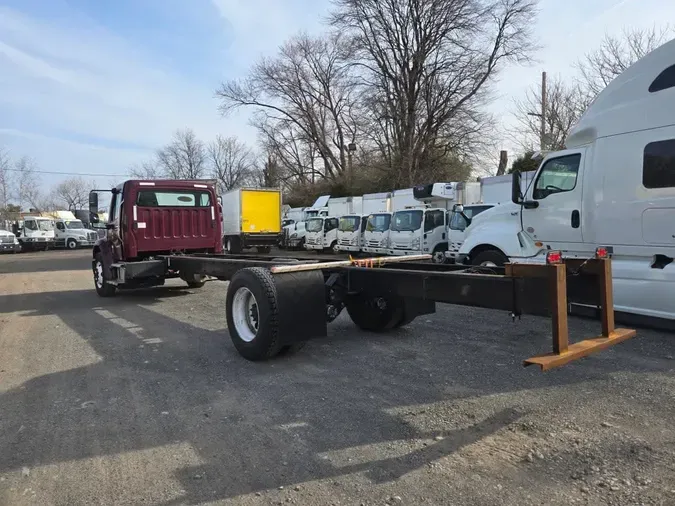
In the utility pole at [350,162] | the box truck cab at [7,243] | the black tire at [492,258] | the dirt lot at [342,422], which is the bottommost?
the dirt lot at [342,422]

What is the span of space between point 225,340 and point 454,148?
3188cm

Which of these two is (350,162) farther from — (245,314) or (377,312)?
(245,314)

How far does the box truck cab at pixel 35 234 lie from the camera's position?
38438 millimetres

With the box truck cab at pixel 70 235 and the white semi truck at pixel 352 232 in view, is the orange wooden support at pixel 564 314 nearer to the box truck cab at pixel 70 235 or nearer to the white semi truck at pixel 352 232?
the white semi truck at pixel 352 232

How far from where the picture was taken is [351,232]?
22125 mm

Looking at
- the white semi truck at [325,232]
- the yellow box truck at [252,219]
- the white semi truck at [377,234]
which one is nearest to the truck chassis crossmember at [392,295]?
the white semi truck at [377,234]

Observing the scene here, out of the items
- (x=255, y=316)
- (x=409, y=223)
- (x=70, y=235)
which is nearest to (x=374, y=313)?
(x=255, y=316)

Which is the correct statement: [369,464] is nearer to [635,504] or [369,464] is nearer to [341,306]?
[635,504]

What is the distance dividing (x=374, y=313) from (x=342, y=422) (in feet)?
9.30

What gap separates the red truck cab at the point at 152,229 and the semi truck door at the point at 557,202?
609 cm

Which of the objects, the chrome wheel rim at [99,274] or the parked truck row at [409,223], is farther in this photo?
the parked truck row at [409,223]

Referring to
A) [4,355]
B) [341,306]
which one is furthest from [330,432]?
[4,355]

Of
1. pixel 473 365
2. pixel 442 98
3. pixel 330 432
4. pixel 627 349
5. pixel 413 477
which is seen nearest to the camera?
pixel 413 477

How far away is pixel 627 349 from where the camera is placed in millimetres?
5750
